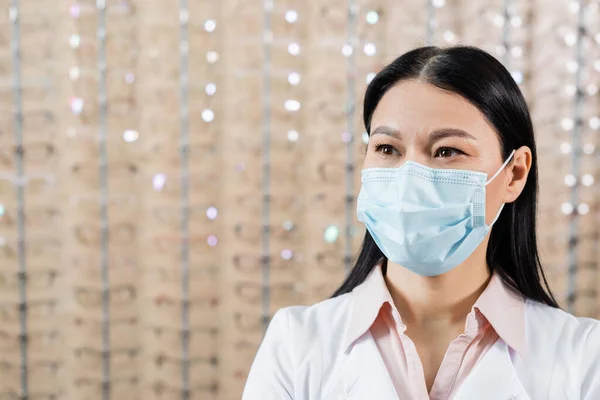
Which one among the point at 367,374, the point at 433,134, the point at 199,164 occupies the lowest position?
the point at 367,374

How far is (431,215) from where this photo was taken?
1169 mm

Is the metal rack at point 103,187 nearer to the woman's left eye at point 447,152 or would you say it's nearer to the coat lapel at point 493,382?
the woman's left eye at point 447,152

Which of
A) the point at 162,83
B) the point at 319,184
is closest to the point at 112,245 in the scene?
Answer: the point at 162,83

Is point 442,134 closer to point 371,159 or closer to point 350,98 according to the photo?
point 371,159

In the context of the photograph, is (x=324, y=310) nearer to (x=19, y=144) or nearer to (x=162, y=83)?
(x=162, y=83)

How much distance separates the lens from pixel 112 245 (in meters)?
2.47

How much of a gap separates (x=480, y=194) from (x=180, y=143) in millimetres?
1509

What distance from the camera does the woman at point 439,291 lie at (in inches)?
44.3

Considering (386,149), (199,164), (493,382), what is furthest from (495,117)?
(199,164)

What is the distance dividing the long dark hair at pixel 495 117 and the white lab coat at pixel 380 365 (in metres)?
0.10

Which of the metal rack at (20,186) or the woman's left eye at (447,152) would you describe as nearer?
the woman's left eye at (447,152)

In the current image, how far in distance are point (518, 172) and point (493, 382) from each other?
424mm

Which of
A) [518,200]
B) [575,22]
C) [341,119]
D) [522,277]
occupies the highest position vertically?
[575,22]

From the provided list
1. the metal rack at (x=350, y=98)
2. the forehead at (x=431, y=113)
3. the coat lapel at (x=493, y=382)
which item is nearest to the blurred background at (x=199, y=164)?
the metal rack at (x=350, y=98)
